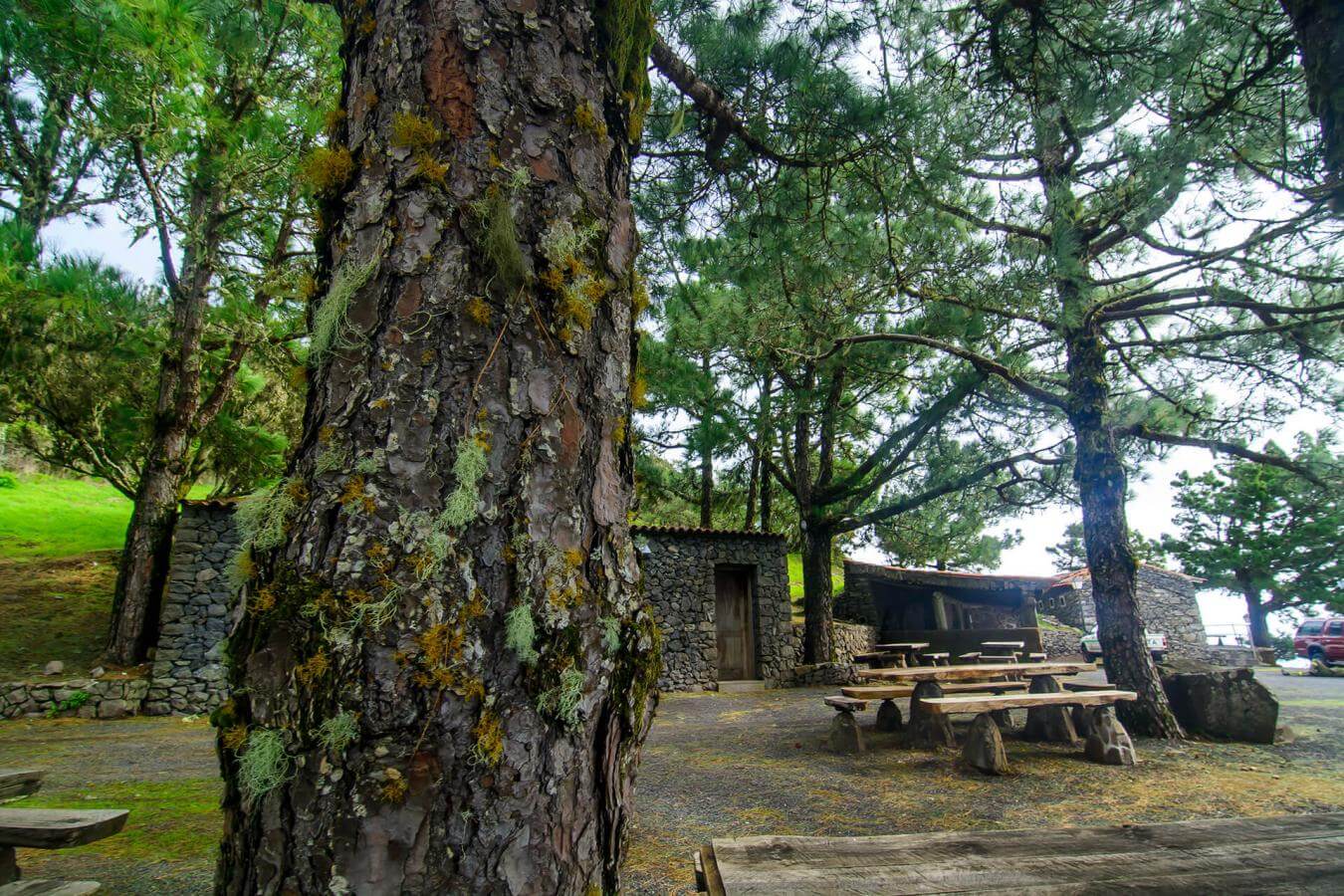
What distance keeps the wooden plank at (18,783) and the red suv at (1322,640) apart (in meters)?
27.1

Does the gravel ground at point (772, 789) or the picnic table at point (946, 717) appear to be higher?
the picnic table at point (946, 717)

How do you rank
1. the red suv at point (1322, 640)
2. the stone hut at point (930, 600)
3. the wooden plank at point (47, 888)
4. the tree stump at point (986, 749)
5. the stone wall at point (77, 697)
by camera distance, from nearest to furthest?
the wooden plank at point (47, 888)
the tree stump at point (986, 749)
the stone wall at point (77, 697)
the stone hut at point (930, 600)
the red suv at point (1322, 640)

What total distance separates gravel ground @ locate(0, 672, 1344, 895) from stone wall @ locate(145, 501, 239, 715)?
1.40m

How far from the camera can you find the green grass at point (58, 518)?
13531 mm

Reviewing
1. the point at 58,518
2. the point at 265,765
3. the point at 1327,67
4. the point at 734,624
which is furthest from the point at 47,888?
the point at 58,518

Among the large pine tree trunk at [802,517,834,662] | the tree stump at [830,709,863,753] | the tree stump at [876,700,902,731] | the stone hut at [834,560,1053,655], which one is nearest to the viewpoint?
the tree stump at [830,709,863,753]

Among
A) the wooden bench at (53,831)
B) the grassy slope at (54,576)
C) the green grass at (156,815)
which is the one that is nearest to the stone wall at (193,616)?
the grassy slope at (54,576)

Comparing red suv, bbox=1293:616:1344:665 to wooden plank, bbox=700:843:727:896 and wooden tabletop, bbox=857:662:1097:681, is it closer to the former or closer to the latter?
wooden tabletop, bbox=857:662:1097:681

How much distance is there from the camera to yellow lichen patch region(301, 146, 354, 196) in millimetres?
1386

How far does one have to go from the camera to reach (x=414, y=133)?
134cm

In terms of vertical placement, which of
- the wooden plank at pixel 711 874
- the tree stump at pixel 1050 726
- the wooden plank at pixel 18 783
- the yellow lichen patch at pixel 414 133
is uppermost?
the yellow lichen patch at pixel 414 133

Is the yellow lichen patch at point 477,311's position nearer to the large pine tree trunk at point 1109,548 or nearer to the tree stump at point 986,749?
the tree stump at point 986,749

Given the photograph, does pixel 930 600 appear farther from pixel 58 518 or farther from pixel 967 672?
pixel 58 518

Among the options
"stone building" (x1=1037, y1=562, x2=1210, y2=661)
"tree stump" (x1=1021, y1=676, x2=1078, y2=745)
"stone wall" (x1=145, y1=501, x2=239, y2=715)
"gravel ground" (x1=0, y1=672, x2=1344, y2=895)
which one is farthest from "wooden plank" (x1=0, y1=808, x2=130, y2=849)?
"stone building" (x1=1037, y1=562, x2=1210, y2=661)
